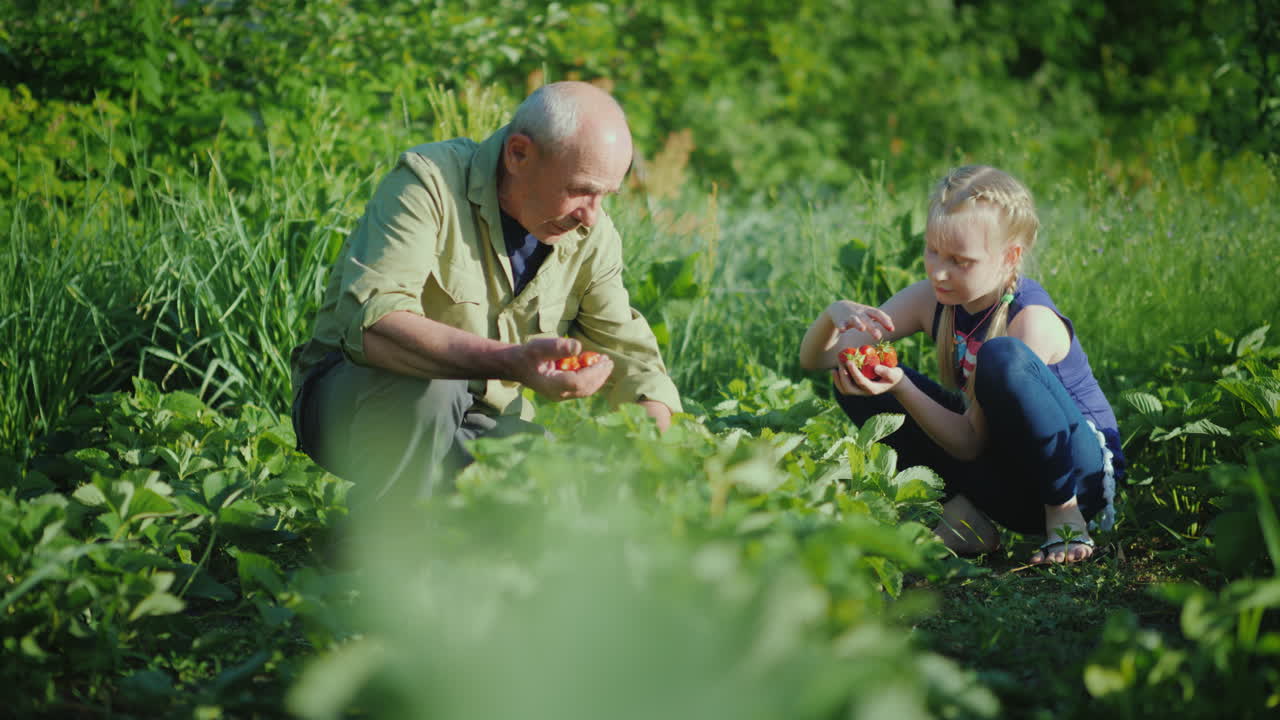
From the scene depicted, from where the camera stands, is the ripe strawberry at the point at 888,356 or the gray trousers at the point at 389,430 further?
the ripe strawberry at the point at 888,356

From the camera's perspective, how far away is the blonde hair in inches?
104

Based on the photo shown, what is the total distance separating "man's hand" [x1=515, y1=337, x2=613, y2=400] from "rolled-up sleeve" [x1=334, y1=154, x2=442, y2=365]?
0.35 m

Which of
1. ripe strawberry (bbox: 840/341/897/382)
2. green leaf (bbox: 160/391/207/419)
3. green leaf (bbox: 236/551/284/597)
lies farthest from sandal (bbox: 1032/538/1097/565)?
green leaf (bbox: 160/391/207/419)

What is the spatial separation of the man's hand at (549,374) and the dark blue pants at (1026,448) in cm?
104

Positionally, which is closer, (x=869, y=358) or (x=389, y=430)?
(x=389, y=430)

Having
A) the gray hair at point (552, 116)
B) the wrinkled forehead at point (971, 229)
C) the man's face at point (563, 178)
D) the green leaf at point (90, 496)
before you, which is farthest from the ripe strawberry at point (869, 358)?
the green leaf at point (90, 496)

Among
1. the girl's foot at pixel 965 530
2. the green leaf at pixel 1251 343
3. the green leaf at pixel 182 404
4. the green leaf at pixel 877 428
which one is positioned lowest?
the girl's foot at pixel 965 530

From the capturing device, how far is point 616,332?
2758mm

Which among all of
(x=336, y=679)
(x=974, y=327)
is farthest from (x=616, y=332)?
(x=336, y=679)

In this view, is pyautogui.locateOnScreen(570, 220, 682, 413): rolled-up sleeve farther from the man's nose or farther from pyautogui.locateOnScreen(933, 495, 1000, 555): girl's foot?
pyautogui.locateOnScreen(933, 495, 1000, 555): girl's foot

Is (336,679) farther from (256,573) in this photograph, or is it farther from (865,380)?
(865,380)

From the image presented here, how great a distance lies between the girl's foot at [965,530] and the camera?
2.74m

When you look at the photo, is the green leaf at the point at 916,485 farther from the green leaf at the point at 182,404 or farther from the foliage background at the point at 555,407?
the green leaf at the point at 182,404

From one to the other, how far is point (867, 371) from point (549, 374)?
0.94m
